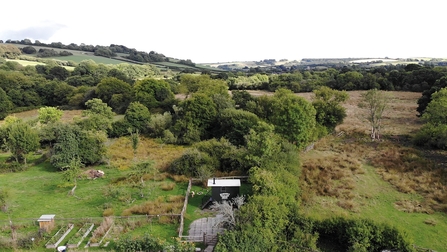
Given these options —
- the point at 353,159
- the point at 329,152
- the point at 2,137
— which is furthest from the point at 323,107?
the point at 2,137

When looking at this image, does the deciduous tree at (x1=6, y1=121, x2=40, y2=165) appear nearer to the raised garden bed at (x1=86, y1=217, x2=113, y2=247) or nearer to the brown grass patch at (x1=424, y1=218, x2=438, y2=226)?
the raised garden bed at (x1=86, y1=217, x2=113, y2=247)

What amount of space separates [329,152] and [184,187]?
16.8 m

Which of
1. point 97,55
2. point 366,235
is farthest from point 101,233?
point 97,55

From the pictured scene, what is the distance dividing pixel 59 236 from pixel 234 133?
788 inches

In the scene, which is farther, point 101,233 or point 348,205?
point 348,205

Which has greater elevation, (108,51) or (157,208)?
(108,51)

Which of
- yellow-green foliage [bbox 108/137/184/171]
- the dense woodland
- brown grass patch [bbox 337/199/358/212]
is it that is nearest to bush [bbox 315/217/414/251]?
the dense woodland

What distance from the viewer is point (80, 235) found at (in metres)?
16.5

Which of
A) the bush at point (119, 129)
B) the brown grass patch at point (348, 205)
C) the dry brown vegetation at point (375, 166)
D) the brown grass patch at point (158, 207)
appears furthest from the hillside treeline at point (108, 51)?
the brown grass patch at point (348, 205)

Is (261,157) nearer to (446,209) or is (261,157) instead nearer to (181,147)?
(446,209)

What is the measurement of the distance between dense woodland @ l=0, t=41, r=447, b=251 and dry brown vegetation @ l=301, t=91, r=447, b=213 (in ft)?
6.28

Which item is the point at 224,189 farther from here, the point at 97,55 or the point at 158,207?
the point at 97,55

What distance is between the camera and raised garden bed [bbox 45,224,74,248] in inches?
618

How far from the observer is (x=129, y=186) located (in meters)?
24.0
